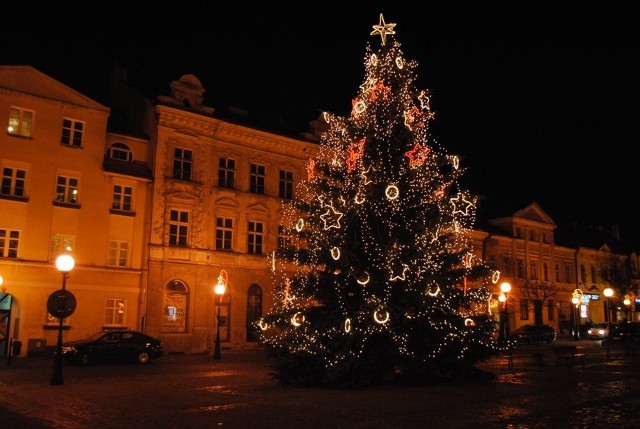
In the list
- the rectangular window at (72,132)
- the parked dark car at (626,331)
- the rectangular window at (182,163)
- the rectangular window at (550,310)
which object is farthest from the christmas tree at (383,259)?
the rectangular window at (550,310)

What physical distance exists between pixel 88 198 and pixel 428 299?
22154mm

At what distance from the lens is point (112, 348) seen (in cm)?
2752

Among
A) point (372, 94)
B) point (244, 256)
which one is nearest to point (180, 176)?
point (244, 256)

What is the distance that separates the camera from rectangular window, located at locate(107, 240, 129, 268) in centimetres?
3359

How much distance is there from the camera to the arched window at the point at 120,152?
35062mm

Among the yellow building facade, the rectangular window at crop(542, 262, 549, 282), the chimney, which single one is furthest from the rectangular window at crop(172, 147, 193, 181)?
the chimney

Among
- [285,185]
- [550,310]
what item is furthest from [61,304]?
[550,310]

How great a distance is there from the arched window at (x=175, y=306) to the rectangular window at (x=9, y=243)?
7.98 meters

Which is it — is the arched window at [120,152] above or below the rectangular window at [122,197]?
above

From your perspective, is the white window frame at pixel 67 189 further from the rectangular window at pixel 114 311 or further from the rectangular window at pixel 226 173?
the rectangular window at pixel 226 173

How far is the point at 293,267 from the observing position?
39438 mm

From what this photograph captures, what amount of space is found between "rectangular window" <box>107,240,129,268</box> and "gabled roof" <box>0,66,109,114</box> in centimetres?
742

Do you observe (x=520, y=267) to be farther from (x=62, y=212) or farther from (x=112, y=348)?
(x=62, y=212)

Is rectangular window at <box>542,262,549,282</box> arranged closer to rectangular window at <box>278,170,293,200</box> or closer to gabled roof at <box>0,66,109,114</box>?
rectangular window at <box>278,170,293,200</box>
